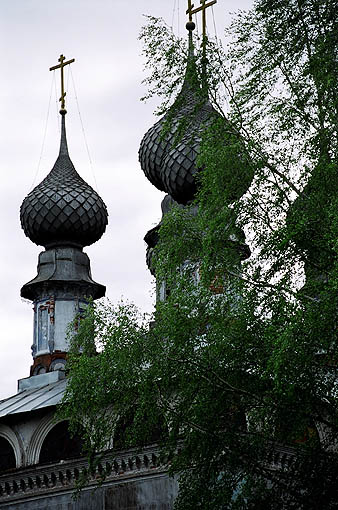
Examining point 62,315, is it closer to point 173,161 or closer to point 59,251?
point 59,251

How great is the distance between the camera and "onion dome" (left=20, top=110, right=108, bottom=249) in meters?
21.3

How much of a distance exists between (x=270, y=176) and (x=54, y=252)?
11.6 meters

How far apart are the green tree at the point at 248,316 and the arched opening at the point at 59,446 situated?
5133 millimetres

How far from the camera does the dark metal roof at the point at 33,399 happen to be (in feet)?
53.2

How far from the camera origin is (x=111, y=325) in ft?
36.5

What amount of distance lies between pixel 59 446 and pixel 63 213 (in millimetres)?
6186

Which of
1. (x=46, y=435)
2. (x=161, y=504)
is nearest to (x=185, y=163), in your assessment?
(x=46, y=435)

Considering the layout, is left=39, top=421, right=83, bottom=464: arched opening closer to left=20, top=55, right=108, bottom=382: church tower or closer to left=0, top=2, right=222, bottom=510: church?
left=0, top=2, right=222, bottom=510: church

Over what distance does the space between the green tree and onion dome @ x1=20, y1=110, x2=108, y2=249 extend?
9.87 metres

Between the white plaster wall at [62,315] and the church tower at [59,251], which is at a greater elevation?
the church tower at [59,251]

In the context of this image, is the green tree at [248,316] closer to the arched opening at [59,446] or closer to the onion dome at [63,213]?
the arched opening at [59,446]

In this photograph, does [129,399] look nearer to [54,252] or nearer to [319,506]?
[319,506]

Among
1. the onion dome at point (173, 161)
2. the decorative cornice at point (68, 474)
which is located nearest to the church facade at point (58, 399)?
the decorative cornice at point (68, 474)

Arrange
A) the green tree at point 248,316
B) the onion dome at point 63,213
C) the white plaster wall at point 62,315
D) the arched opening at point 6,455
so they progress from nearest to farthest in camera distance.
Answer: the green tree at point 248,316
the arched opening at point 6,455
the white plaster wall at point 62,315
the onion dome at point 63,213
